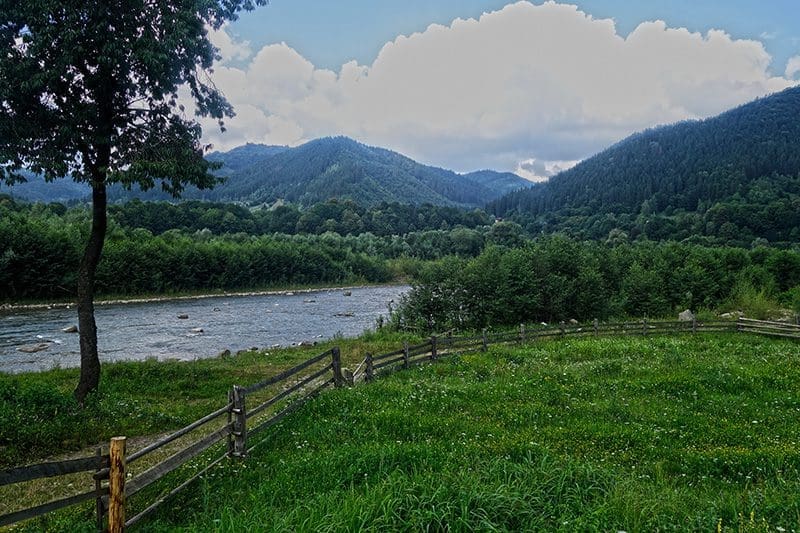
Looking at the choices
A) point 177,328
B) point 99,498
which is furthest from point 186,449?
point 177,328

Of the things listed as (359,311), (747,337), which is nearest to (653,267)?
(747,337)

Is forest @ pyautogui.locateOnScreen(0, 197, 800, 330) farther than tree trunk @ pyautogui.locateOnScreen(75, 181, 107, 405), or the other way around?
forest @ pyautogui.locateOnScreen(0, 197, 800, 330)

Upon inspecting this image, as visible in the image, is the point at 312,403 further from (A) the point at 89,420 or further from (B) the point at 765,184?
(B) the point at 765,184

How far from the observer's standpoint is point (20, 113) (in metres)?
12.6

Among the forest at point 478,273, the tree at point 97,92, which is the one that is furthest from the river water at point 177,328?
the tree at point 97,92

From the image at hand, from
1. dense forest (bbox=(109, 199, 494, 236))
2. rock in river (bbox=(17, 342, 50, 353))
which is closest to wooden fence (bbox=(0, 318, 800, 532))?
rock in river (bbox=(17, 342, 50, 353))

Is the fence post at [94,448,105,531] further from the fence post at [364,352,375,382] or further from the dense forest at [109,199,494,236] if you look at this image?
the dense forest at [109,199,494,236]

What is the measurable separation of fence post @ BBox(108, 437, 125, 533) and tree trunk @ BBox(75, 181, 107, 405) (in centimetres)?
939

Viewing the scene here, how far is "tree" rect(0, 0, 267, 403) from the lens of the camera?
12047 mm

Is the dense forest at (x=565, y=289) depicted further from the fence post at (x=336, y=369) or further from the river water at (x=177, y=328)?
the fence post at (x=336, y=369)

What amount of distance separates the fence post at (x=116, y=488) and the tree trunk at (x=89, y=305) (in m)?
9.39

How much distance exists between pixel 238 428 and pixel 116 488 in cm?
343

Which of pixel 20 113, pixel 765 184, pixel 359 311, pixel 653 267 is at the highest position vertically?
pixel 765 184

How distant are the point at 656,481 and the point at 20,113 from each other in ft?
56.4
